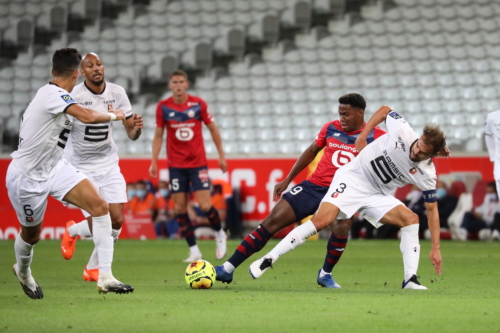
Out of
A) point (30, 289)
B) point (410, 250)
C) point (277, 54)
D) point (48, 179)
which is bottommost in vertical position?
point (30, 289)

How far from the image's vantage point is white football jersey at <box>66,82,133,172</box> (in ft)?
26.4

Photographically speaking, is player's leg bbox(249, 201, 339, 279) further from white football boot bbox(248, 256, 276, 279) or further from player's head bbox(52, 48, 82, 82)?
player's head bbox(52, 48, 82, 82)

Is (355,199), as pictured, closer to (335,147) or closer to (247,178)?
(335,147)

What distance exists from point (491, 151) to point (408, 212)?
2407 mm

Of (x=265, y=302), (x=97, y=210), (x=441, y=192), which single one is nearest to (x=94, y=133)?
(x=97, y=210)

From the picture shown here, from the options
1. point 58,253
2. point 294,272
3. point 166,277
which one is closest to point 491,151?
point 294,272

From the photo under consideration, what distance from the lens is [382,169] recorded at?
6.84 m

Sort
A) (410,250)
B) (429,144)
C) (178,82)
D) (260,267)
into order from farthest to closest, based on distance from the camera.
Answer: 1. (178,82)
2. (410,250)
3. (260,267)
4. (429,144)

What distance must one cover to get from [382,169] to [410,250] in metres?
0.73

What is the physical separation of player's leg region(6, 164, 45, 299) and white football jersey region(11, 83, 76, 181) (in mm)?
69

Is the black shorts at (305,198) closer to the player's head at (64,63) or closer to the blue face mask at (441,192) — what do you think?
the player's head at (64,63)

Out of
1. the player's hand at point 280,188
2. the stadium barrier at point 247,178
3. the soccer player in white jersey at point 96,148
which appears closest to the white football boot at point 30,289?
the soccer player in white jersey at point 96,148

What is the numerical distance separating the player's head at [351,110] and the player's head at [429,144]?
2.98 ft

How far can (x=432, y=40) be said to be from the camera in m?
19.5
